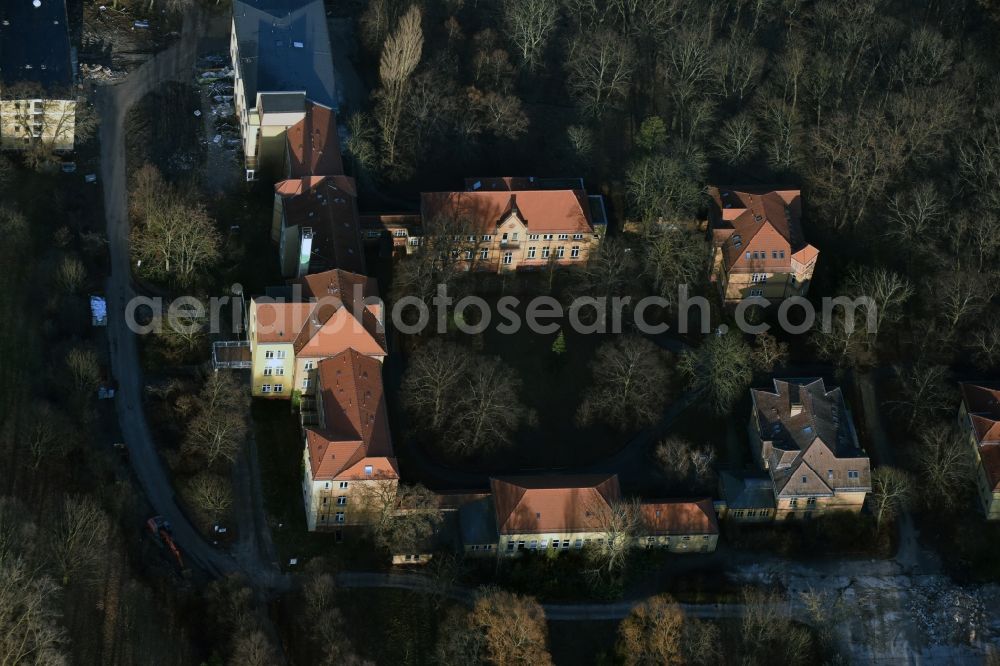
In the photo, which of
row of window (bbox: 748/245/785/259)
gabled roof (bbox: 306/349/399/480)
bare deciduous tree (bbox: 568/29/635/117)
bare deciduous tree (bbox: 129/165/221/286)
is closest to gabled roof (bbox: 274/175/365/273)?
bare deciduous tree (bbox: 129/165/221/286)

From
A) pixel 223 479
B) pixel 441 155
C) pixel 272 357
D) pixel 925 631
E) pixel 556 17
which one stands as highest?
pixel 556 17

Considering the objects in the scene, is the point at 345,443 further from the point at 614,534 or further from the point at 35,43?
the point at 35,43

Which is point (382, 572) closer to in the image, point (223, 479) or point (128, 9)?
point (223, 479)

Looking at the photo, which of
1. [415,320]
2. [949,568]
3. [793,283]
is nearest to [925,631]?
[949,568]

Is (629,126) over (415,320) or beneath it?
over

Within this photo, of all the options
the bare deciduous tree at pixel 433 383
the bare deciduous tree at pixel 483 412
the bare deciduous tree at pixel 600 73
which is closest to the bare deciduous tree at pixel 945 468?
the bare deciduous tree at pixel 483 412

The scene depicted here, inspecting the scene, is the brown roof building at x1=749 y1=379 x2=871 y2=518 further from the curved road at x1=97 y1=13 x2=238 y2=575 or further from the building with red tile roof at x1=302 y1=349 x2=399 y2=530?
the curved road at x1=97 y1=13 x2=238 y2=575

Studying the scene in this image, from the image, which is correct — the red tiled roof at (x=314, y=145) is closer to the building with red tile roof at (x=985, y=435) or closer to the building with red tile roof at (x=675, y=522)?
the building with red tile roof at (x=675, y=522)
